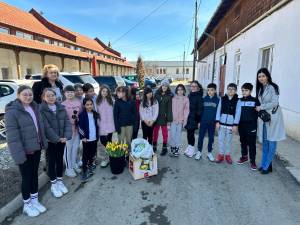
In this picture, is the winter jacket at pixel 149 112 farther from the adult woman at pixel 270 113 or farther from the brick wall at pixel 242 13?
the brick wall at pixel 242 13

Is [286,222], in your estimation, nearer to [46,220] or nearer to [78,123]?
[46,220]

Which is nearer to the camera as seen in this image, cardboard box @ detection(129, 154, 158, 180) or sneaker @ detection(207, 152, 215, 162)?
cardboard box @ detection(129, 154, 158, 180)

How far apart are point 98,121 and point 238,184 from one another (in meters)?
2.82

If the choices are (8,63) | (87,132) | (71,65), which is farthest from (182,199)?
(71,65)

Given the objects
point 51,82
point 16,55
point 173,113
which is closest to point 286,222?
point 173,113

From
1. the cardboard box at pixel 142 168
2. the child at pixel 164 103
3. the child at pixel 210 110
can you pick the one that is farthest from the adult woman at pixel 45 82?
the child at pixel 210 110

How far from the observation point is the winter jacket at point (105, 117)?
14.0 ft

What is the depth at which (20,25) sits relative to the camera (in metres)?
18.5

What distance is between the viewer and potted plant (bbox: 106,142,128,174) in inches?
160

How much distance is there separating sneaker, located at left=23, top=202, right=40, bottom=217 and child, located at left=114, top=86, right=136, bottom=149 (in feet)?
6.50

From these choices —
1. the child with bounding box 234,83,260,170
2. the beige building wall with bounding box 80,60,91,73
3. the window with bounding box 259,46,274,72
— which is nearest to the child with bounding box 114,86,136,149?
the child with bounding box 234,83,260,170

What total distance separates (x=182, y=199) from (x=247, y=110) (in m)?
2.13

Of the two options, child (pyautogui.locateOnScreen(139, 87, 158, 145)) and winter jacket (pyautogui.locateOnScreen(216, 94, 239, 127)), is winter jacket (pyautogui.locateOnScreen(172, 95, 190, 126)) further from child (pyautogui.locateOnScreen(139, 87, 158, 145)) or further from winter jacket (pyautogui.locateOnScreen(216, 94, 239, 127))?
winter jacket (pyautogui.locateOnScreen(216, 94, 239, 127))

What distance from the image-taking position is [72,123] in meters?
3.96
